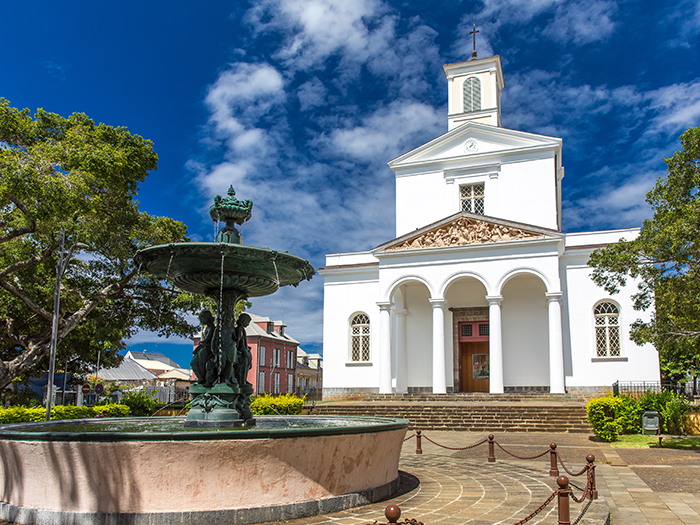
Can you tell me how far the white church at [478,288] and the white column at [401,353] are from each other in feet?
0.19

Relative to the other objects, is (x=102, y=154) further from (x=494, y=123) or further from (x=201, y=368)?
(x=494, y=123)

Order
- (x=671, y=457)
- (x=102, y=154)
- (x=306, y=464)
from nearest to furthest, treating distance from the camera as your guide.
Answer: (x=306, y=464), (x=671, y=457), (x=102, y=154)

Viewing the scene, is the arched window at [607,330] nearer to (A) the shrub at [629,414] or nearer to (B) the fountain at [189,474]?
(A) the shrub at [629,414]

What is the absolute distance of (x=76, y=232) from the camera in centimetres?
1847

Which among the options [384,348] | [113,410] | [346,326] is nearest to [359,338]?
[346,326]

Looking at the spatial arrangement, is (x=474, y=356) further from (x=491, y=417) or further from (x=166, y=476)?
(x=166, y=476)

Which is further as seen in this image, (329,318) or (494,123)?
(494,123)

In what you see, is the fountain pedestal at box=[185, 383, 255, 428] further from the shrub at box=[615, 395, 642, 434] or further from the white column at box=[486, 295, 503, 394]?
the white column at box=[486, 295, 503, 394]

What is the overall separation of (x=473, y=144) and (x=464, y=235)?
22.9 feet

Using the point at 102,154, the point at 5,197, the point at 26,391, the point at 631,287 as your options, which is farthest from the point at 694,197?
the point at 26,391

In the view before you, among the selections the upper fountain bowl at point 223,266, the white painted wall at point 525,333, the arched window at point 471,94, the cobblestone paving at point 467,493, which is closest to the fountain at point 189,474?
the cobblestone paving at point 467,493

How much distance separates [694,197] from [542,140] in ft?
50.0

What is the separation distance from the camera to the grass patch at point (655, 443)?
1483 cm

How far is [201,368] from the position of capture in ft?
27.5
